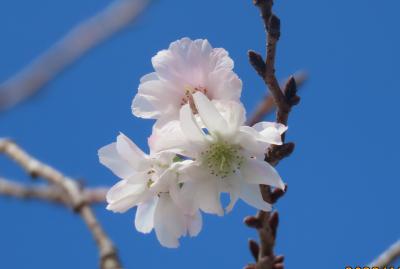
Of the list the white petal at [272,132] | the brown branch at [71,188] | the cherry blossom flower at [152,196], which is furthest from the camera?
the brown branch at [71,188]

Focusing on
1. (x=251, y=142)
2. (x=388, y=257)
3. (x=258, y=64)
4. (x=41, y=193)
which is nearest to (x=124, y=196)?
(x=251, y=142)

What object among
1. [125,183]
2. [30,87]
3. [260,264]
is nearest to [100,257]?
[125,183]

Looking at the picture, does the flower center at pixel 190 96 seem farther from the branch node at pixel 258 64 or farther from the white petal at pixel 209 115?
the branch node at pixel 258 64

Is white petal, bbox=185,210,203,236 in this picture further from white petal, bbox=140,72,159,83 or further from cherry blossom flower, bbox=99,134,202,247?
white petal, bbox=140,72,159,83

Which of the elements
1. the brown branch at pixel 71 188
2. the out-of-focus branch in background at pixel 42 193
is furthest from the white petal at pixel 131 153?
the out-of-focus branch in background at pixel 42 193

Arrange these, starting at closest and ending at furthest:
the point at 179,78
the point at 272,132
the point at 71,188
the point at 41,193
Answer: the point at 272,132
the point at 179,78
the point at 71,188
the point at 41,193

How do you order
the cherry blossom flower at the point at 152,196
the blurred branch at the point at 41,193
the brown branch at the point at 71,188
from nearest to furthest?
the cherry blossom flower at the point at 152,196 → the brown branch at the point at 71,188 → the blurred branch at the point at 41,193

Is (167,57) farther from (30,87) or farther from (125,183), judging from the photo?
(30,87)

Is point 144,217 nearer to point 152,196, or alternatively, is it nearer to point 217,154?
point 152,196
